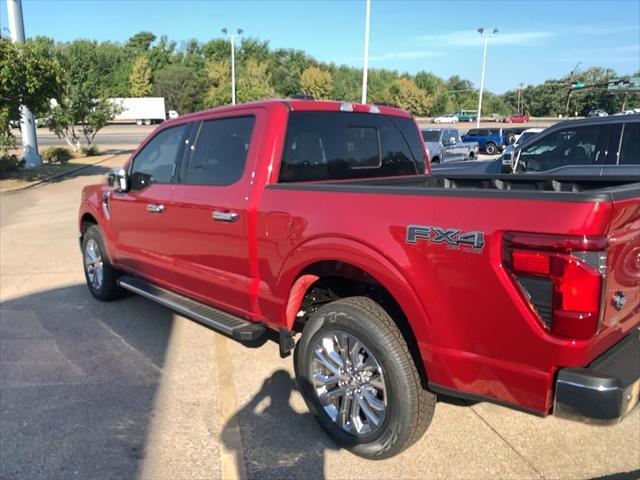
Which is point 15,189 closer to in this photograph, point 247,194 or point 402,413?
point 247,194

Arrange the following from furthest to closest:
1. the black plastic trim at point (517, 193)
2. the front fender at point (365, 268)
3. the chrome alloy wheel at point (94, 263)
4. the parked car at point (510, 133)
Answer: the parked car at point (510, 133)
the chrome alloy wheel at point (94, 263)
the front fender at point (365, 268)
the black plastic trim at point (517, 193)

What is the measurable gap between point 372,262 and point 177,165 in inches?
89.5

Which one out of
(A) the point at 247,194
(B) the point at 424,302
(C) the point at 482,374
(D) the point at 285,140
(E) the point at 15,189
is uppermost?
(D) the point at 285,140

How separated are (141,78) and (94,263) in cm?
8532

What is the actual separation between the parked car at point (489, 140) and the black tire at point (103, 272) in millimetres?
28913

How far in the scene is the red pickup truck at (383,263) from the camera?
2.14 meters

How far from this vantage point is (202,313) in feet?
13.2

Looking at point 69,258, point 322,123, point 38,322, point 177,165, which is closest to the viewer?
point 322,123

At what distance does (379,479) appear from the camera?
2828mm

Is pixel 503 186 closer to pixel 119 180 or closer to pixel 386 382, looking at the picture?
pixel 386 382

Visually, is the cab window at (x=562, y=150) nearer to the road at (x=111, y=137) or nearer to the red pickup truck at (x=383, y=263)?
the red pickup truck at (x=383, y=263)

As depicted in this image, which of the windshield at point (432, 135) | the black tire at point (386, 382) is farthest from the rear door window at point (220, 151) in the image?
the windshield at point (432, 135)

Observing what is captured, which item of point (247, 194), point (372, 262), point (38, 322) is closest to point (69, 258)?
point (38, 322)

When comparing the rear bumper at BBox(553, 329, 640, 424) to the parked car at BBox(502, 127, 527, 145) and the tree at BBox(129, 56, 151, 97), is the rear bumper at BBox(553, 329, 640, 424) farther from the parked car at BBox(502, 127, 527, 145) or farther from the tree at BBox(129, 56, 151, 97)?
the tree at BBox(129, 56, 151, 97)
